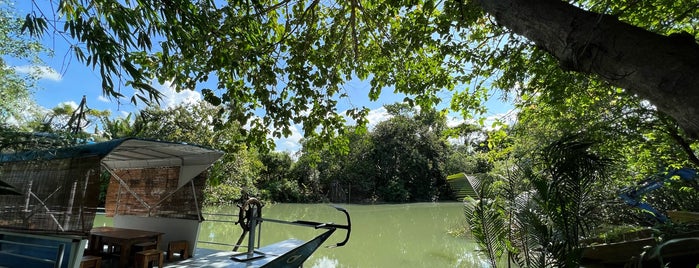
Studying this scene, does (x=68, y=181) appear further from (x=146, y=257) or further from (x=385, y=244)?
(x=385, y=244)

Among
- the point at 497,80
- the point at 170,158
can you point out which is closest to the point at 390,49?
the point at 497,80

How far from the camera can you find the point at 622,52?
1193 mm

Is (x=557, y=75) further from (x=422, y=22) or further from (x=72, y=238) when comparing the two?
(x=72, y=238)

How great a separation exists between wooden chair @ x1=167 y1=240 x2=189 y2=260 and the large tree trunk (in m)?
4.33

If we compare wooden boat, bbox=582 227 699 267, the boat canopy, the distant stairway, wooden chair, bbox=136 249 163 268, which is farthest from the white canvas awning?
wooden boat, bbox=582 227 699 267

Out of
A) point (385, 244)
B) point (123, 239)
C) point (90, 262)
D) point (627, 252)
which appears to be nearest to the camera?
point (90, 262)

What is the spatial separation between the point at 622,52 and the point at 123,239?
4.47 m

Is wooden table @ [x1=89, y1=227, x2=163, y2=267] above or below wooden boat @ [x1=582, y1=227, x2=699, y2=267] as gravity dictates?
above

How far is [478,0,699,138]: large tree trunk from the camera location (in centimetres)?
106

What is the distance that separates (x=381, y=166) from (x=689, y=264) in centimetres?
2443

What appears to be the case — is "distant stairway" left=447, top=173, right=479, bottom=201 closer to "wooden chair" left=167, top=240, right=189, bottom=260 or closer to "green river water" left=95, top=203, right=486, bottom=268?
"green river water" left=95, top=203, right=486, bottom=268

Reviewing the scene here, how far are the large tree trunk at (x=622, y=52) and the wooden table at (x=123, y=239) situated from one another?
4.20m

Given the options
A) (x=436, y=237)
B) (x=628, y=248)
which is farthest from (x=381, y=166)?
(x=628, y=248)

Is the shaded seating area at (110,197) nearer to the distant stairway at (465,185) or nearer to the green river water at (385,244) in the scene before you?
the green river water at (385,244)
